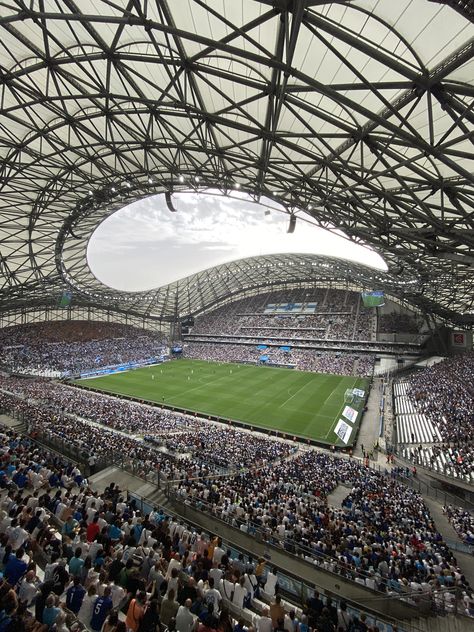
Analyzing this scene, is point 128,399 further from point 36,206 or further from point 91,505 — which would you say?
point 91,505

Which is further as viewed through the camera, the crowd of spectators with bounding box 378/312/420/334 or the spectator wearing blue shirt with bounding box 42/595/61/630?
the crowd of spectators with bounding box 378/312/420/334

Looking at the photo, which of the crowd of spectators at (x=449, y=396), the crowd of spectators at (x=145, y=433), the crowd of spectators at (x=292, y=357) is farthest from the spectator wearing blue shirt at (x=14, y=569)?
the crowd of spectators at (x=292, y=357)

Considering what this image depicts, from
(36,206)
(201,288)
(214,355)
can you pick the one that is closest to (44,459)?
(36,206)

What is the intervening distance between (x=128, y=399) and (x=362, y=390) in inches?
1175

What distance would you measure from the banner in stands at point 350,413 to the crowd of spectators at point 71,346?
132 ft

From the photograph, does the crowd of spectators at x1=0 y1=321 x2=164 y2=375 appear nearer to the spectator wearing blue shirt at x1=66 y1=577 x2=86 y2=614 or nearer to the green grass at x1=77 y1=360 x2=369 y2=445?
the green grass at x1=77 y1=360 x2=369 y2=445

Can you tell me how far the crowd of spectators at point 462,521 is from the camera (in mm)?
13370

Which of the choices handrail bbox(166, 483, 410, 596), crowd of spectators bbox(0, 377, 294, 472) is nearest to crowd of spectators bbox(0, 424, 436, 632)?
handrail bbox(166, 483, 410, 596)

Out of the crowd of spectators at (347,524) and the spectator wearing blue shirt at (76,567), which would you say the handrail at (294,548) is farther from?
the spectator wearing blue shirt at (76,567)

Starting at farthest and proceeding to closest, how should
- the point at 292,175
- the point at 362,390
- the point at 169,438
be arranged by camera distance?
the point at 362,390 → the point at 169,438 → the point at 292,175

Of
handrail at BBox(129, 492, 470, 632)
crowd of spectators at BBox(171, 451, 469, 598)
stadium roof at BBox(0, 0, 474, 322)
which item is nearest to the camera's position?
handrail at BBox(129, 492, 470, 632)

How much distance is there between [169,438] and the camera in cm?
2589

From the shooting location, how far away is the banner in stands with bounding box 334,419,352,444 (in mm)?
28495

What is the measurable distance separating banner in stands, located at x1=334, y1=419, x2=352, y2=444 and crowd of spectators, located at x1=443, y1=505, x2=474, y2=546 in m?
11.3
